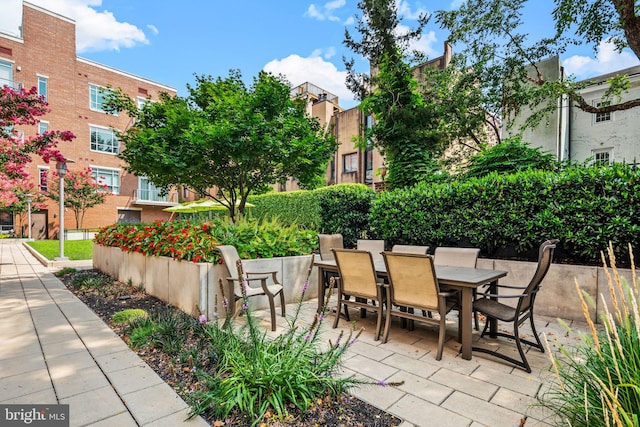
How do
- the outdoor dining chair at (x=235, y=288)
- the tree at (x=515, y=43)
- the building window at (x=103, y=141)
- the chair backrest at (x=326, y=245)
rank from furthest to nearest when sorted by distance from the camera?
1. the building window at (x=103, y=141)
2. the tree at (x=515, y=43)
3. the chair backrest at (x=326, y=245)
4. the outdoor dining chair at (x=235, y=288)

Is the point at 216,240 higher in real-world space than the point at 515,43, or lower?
lower

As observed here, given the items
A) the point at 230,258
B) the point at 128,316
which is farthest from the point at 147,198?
the point at 230,258

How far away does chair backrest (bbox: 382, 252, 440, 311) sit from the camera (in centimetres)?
311

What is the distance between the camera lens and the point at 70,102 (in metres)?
22.3

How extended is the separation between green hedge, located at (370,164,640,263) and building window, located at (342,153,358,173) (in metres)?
11.1

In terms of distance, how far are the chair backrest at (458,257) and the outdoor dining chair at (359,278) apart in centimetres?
131

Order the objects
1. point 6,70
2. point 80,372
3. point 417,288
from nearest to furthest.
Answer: point 80,372 < point 417,288 < point 6,70

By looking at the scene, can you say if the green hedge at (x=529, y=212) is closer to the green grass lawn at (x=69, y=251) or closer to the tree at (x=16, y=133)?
the tree at (x=16, y=133)

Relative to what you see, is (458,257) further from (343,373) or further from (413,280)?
(343,373)

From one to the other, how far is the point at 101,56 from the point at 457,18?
2633 centimetres

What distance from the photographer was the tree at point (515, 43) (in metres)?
7.11

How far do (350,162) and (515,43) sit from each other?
995 centimetres

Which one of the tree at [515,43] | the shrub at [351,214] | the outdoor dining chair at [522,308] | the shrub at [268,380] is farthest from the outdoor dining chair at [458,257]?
the tree at [515,43]

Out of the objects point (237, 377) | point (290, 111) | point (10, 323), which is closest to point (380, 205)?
point (290, 111)
